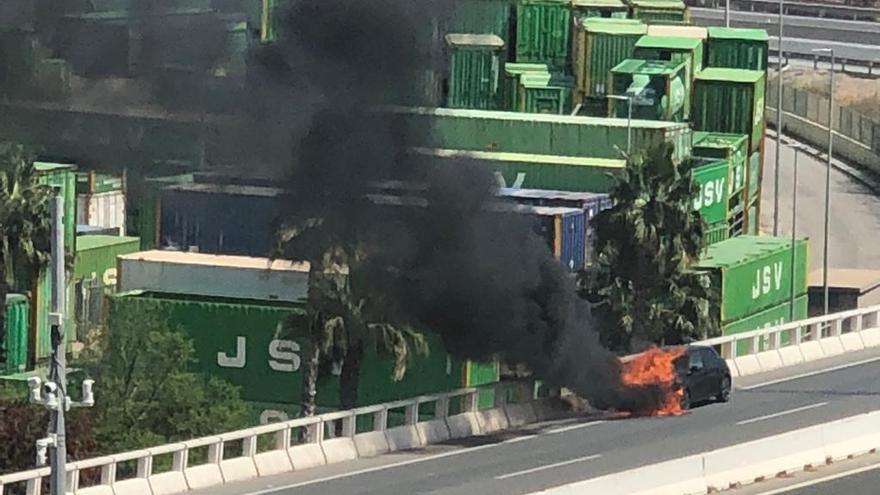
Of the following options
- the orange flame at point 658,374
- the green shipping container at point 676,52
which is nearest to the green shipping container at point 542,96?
the green shipping container at point 676,52

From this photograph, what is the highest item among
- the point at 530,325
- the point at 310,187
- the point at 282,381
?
the point at 310,187

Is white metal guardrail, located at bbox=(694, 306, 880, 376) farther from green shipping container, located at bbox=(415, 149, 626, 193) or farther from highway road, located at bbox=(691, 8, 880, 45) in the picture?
highway road, located at bbox=(691, 8, 880, 45)

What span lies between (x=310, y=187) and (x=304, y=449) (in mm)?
9835

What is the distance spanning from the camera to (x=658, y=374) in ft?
148

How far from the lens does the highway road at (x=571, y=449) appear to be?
4022 centimetres

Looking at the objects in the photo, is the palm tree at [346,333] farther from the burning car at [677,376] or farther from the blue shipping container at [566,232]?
the blue shipping container at [566,232]

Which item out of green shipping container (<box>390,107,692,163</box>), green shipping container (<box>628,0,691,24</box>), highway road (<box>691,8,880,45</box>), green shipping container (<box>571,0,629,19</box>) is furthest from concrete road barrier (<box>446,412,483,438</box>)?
highway road (<box>691,8,880,45</box>)

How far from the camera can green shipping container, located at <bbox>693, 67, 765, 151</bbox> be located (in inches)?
3388

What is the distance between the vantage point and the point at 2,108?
27.5 m

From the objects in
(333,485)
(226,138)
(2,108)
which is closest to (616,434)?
(333,485)

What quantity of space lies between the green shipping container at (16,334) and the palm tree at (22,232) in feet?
2.03

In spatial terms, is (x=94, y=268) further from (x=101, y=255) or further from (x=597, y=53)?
(x=597, y=53)

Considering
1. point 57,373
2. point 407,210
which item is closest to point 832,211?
point 407,210

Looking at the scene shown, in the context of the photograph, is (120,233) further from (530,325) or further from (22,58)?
(22,58)
